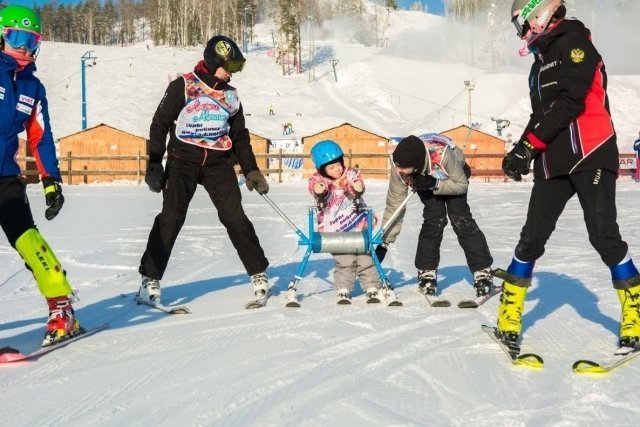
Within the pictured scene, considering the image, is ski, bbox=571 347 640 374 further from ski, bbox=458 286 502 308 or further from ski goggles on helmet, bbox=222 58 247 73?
ski goggles on helmet, bbox=222 58 247 73

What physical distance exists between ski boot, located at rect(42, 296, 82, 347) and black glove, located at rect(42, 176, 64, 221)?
1.43 feet

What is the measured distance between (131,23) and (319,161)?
358 ft

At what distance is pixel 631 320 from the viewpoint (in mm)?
3180

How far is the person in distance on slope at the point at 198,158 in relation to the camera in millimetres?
4512

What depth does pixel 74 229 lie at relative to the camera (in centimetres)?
942

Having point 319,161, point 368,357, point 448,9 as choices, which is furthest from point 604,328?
point 448,9

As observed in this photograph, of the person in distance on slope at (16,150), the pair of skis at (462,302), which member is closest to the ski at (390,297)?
the pair of skis at (462,302)

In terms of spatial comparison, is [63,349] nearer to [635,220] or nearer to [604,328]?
[604,328]

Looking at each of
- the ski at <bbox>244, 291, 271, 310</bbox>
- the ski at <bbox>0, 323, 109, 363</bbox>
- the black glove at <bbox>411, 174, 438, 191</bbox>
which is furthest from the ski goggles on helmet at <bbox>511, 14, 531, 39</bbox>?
the ski at <bbox>0, 323, 109, 363</bbox>

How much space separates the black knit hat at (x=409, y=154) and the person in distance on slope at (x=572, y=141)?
123 cm

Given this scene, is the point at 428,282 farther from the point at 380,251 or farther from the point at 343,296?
the point at 343,296

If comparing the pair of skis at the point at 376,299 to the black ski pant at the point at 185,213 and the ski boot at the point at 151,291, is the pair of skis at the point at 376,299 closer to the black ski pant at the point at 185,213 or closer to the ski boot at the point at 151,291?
the black ski pant at the point at 185,213

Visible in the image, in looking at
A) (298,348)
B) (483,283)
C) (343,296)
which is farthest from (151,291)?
(483,283)

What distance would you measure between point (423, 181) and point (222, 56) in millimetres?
1571
